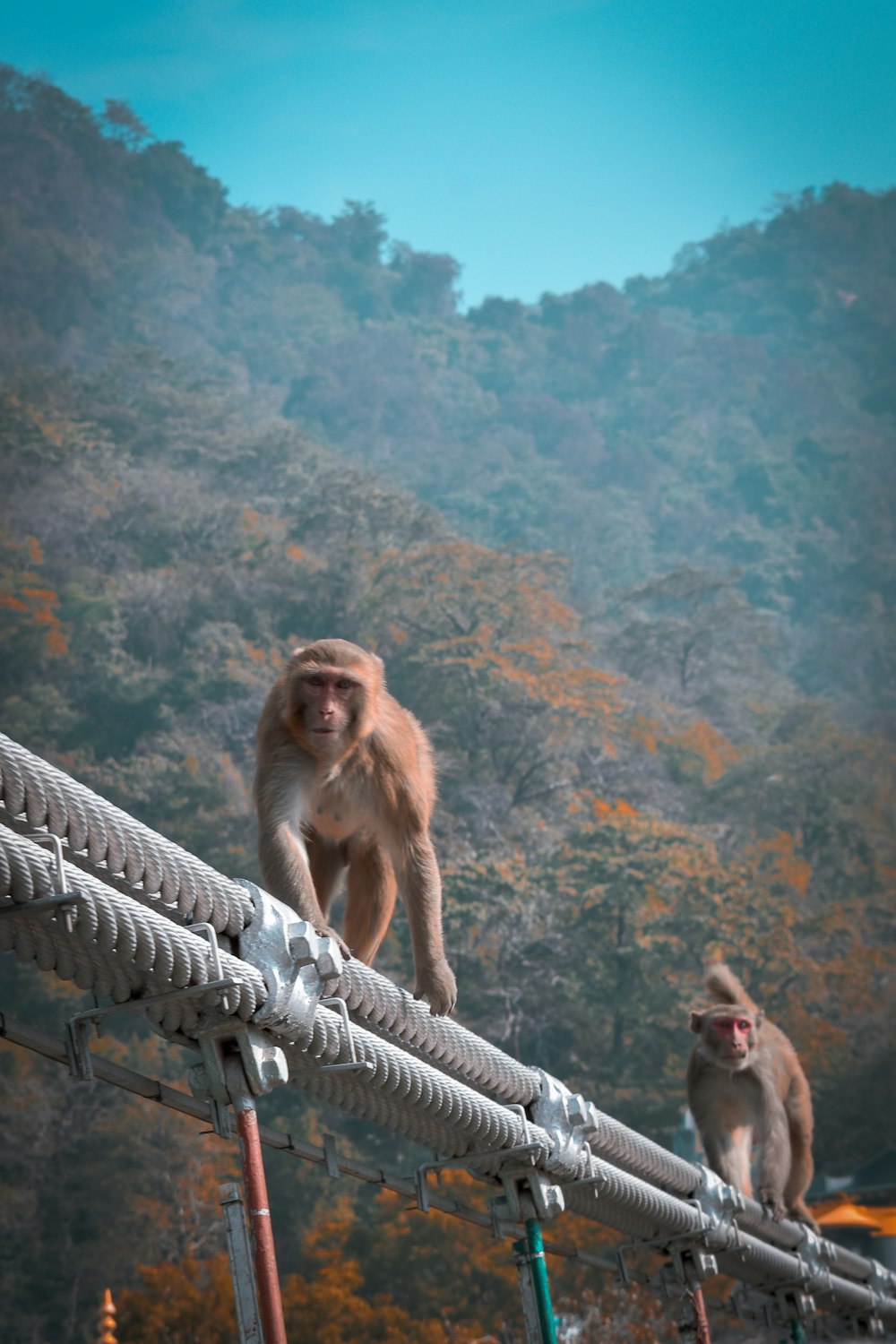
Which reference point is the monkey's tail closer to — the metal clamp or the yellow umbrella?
the metal clamp

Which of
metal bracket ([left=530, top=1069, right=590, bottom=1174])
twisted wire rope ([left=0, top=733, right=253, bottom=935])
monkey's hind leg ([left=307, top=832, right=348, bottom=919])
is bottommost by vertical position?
metal bracket ([left=530, top=1069, right=590, bottom=1174])

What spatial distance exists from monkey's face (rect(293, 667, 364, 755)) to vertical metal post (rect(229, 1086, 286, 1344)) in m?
1.74

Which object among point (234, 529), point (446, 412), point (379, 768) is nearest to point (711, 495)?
point (446, 412)

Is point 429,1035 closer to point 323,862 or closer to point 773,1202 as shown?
point 323,862

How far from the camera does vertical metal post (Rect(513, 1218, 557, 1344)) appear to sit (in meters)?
4.25

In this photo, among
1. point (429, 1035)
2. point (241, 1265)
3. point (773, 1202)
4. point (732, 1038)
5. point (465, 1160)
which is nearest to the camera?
point (241, 1265)

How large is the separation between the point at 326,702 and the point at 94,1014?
2.00 meters

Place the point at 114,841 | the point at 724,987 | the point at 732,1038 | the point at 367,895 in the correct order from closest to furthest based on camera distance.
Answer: the point at 114,841 < the point at 367,895 < the point at 732,1038 < the point at 724,987

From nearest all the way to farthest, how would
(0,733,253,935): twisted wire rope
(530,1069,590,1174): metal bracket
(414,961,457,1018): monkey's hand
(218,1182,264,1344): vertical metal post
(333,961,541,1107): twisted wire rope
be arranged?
(0,733,253,935): twisted wire rope → (218,1182,264,1344): vertical metal post → (333,961,541,1107): twisted wire rope → (530,1069,590,1174): metal bracket → (414,961,457,1018): monkey's hand

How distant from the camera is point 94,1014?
260 centimetres

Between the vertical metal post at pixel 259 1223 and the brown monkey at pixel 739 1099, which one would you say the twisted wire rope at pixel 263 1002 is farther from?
the brown monkey at pixel 739 1099

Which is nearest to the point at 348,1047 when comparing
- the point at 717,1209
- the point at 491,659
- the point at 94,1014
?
the point at 94,1014

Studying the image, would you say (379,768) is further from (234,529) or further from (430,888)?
(234,529)

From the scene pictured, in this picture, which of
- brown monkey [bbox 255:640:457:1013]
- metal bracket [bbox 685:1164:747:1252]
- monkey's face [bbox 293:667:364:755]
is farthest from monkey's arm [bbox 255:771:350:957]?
metal bracket [bbox 685:1164:747:1252]
